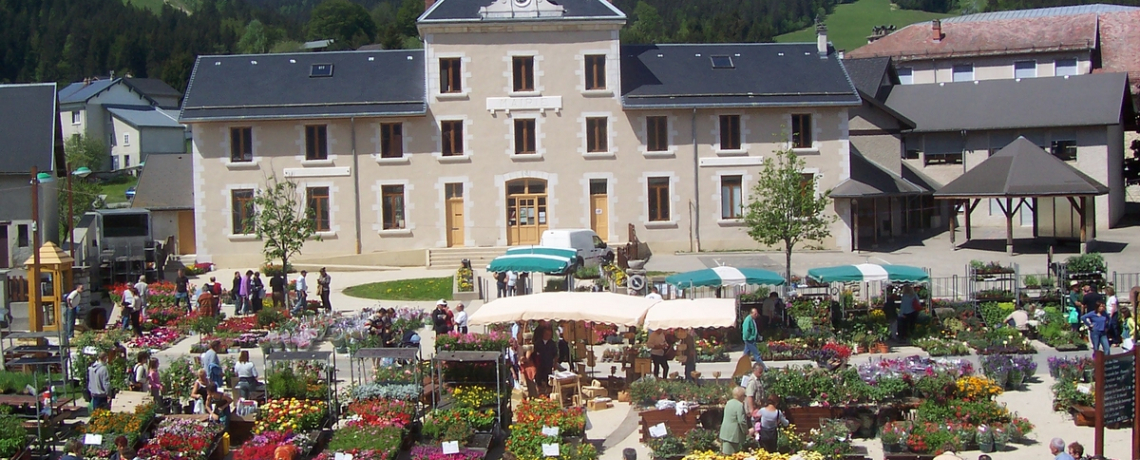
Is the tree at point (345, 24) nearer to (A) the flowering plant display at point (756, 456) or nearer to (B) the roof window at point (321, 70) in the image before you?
(B) the roof window at point (321, 70)

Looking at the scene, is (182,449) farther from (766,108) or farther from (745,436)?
(766,108)

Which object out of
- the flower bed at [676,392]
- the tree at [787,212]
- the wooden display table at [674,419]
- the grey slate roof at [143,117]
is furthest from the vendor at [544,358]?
the grey slate roof at [143,117]

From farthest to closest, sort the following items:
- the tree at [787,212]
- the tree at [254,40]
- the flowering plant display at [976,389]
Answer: the tree at [254,40] → the tree at [787,212] → the flowering plant display at [976,389]

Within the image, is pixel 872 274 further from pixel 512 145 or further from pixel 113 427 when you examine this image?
pixel 512 145

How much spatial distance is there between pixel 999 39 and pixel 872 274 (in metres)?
49.1

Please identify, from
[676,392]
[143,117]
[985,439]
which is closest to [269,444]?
[676,392]

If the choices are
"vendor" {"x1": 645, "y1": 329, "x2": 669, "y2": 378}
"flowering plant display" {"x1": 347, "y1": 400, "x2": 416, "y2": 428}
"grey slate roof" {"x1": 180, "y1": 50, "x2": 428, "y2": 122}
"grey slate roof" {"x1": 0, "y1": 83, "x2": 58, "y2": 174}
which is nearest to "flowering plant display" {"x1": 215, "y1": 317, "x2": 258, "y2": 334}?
"flowering plant display" {"x1": 347, "y1": 400, "x2": 416, "y2": 428}

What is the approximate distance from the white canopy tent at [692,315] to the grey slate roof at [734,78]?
2069cm

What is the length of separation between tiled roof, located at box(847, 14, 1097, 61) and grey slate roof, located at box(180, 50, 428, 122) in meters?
35.7

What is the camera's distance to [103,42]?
117 meters

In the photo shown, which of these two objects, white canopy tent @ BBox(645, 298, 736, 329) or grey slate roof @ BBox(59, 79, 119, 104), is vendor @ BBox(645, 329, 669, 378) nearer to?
white canopy tent @ BBox(645, 298, 736, 329)

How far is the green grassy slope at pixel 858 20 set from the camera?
124 metres

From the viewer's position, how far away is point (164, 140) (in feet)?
277

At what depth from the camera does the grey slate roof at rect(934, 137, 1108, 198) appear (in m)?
35.9
